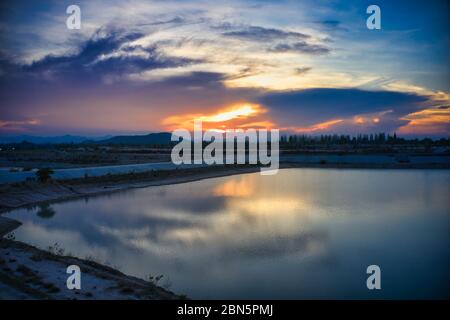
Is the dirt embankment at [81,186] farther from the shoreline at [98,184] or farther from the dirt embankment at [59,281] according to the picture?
the dirt embankment at [59,281]

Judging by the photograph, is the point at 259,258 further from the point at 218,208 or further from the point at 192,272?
the point at 218,208

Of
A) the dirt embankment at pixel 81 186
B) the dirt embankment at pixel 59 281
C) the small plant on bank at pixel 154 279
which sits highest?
the dirt embankment at pixel 81 186

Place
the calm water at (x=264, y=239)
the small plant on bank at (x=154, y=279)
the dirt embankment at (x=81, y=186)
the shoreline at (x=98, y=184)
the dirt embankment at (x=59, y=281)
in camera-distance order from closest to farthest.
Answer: the dirt embankment at (x=59, y=281)
the small plant on bank at (x=154, y=279)
the calm water at (x=264, y=239)
the dirt embankment at (x=81, y=186)
the shoreline at (x=98, y=184)

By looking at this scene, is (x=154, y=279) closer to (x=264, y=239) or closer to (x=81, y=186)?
(x=264, y=239)

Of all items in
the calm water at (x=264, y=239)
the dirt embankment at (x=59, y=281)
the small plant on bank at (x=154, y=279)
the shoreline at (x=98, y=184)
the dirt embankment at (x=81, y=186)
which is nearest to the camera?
the dirt embankment at (x=59, y=281)

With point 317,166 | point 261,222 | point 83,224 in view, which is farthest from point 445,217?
point 317,166

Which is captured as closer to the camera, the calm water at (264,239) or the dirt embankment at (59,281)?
the dirt embankment at (59,281)

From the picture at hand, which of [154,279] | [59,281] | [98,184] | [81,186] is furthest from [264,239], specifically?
[98,184]

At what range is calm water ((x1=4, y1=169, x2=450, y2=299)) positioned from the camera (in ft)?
26.4

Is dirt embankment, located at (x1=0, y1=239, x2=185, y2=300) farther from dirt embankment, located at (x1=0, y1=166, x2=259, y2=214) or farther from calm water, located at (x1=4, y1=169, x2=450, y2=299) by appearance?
dirt embankment, located at (x1=0, y1=166, x2=259, y2=214)

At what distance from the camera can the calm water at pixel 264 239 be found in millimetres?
8047

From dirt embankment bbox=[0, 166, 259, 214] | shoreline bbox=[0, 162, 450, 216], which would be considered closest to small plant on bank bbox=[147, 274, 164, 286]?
shoreline bbox=[0, 162, 450, 216]

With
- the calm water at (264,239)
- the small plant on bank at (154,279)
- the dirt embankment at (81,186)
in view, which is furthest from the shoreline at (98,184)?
the small plant on bank at (154,279)
